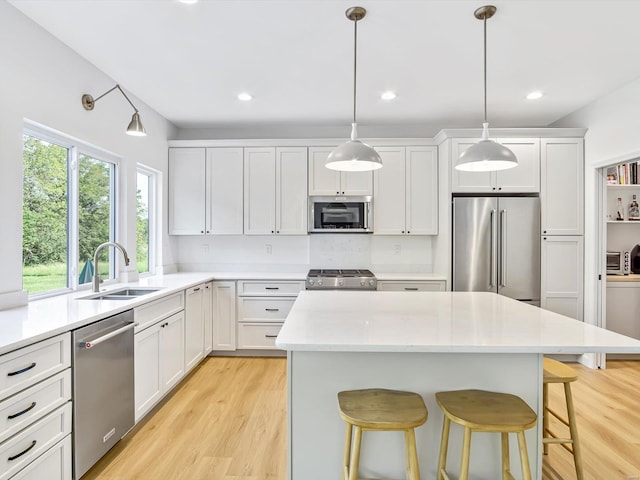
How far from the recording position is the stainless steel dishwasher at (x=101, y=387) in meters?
1.81

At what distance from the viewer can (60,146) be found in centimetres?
262

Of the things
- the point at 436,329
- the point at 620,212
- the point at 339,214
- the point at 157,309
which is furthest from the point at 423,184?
the point at 157,309

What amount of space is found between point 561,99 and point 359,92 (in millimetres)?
1962

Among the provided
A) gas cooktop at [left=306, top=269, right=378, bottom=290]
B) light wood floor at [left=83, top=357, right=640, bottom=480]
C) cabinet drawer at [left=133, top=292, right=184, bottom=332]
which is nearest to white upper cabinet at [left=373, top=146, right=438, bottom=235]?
gas cooktop at [left=306, top=269, right=378, bottom=290]

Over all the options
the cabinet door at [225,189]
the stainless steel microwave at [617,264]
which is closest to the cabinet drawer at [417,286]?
the cabinet door at [225,189]

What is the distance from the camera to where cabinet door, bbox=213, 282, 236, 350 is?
3816 millimetres

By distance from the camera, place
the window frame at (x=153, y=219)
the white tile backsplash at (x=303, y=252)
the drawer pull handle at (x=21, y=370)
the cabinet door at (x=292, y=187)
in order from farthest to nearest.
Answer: the white tile backsplash at (x=303, y=252) → the cabinet door at (x=292, y=187) → the window frame at (x=153, y=219) → the drawer pull handle at (x=21, y=370)

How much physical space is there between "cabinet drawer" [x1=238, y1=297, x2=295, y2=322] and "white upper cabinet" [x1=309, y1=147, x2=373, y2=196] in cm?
127

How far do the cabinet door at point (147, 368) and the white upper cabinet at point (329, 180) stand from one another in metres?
2.18

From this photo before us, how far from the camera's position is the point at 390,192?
4.04m

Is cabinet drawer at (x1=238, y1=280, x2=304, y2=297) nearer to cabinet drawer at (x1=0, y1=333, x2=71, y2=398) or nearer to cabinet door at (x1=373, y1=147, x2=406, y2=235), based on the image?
cabinet door at (x1=373, y1=147, x2=406, y2=235)

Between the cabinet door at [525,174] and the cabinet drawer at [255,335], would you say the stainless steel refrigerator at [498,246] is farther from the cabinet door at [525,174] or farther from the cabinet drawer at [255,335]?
the cabinet drawer at [255,335]

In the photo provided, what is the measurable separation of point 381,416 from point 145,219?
3409 mm

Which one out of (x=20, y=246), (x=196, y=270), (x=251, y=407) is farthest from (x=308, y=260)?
(x=20, y=246)
